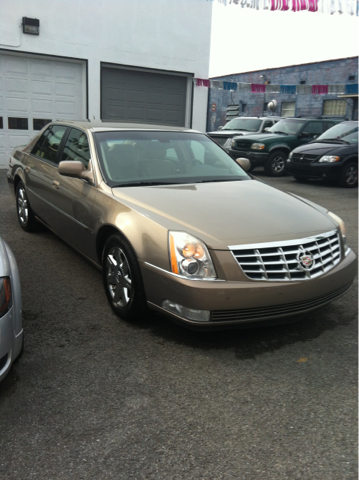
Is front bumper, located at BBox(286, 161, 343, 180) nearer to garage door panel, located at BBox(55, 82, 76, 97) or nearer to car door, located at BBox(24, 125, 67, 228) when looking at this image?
garage door panel, located at BBox(55, 82, 76, 97)

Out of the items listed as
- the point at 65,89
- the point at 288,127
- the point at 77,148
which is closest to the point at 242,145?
the point at 288,127

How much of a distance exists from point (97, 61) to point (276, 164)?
5818 millimetres

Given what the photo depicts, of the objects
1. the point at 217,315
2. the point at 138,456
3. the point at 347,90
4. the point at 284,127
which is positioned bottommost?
the point at 138,456

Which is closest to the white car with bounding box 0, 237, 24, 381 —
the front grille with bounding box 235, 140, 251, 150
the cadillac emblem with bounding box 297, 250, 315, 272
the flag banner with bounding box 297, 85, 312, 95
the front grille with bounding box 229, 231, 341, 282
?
the front grille with bounding box 229, 231, 341, 282

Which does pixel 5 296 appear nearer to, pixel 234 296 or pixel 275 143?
pixel 234 296

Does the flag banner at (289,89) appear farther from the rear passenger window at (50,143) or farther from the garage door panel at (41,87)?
the rear passenger window at (50,143)

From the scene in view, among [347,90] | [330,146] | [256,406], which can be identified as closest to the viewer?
[256,406]

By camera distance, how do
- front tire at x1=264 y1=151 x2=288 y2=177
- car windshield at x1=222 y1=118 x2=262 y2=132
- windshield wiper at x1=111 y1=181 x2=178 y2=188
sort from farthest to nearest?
car windshield at x1=222 y1=118 x2=262 y2=132, front tire at x1=264 y1=151 x2=288 y2=177, windshield wiper at x1=111 y1=181 x2=178 y2=188

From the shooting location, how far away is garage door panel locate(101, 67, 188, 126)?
13000mm

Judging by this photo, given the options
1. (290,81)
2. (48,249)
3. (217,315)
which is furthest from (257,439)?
(290,81)

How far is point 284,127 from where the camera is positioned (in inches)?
561

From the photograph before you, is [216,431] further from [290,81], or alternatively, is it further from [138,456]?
[290,81]

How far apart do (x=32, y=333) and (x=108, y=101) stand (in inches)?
423

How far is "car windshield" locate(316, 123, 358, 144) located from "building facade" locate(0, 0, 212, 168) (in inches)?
162
